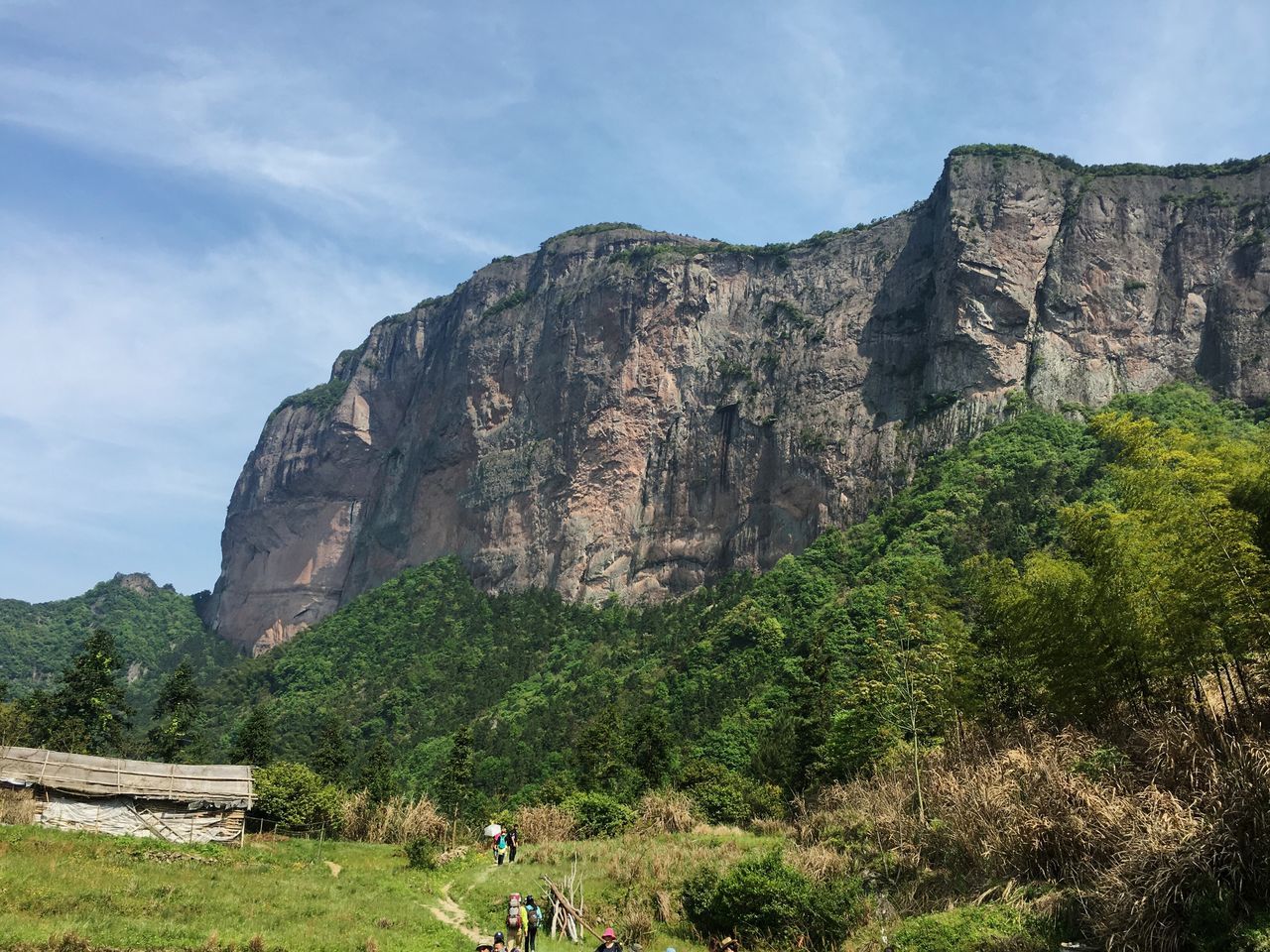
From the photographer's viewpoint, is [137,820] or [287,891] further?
[137,820]

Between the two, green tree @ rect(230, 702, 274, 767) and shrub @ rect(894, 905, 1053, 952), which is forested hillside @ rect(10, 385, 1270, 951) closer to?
shrub @ rect(894, 905, 1053, 952)

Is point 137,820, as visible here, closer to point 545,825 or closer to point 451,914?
point 451,914

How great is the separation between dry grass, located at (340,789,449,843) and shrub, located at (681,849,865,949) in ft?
49.8

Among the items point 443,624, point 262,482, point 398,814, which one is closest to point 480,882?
point 398,814

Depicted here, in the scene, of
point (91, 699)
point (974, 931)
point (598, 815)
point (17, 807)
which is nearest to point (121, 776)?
point (17, 807)

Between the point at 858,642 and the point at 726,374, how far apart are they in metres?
53.3

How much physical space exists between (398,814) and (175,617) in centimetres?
14272

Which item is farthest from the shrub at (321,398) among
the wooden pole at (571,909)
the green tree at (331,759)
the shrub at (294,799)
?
the wooden pole at (571,909)

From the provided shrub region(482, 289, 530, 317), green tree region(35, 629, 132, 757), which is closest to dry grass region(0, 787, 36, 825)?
green tree region(35, 629, 132, 757)

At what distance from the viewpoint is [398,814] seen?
114 feet

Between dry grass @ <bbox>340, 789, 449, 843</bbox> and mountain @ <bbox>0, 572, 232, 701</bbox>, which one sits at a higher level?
mountain @ <bbox>0, 572, 232, 701</bbox>

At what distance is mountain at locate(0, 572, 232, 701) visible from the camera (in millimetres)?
135375

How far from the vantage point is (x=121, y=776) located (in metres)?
27.0

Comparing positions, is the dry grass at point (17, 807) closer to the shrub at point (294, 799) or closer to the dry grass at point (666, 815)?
the shrub at point (294, 799)
